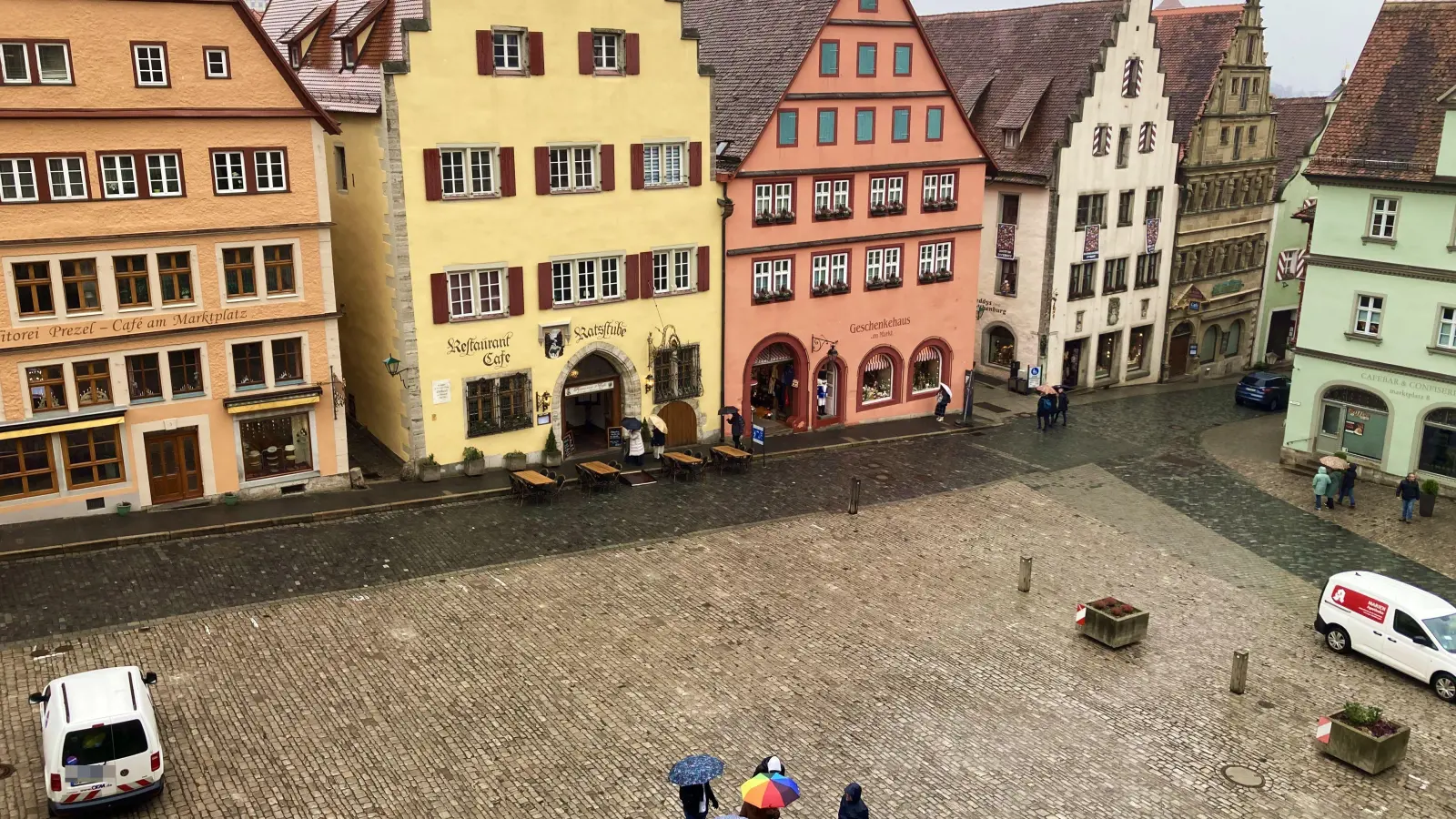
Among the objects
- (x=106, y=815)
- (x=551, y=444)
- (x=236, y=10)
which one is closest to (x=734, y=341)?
(x=551, y=444)

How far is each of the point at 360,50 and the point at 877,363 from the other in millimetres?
22265

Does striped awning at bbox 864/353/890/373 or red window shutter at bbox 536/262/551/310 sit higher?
red window shutter at bbox 536/262/551/310

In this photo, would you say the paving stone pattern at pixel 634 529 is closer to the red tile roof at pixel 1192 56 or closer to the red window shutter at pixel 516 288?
the red window shutter at pixel 516 288

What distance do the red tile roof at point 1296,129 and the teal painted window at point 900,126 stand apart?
27.0 meters

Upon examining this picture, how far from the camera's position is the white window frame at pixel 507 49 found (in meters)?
34.2

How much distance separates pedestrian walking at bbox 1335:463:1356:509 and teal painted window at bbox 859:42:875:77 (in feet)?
69.1

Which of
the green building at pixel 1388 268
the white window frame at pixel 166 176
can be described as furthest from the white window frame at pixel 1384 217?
the white window frame at pixel 166 176

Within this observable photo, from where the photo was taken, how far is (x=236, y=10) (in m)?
29.9

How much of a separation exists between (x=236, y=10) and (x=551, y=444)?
1567 cm

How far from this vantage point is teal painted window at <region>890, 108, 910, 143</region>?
143 ft

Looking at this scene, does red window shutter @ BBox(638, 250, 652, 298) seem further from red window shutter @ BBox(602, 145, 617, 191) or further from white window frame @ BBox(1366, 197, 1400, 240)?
white window frame @ BBox(1366, 197, 1400, 240)

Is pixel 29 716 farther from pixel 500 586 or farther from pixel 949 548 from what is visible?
pixel 949 548

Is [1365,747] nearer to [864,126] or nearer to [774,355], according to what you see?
[774,355]

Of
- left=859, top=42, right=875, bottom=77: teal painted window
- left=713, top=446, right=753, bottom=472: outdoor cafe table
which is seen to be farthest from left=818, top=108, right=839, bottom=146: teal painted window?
left=713, top=446, right=753, bottom=472: outdoor cafe table
